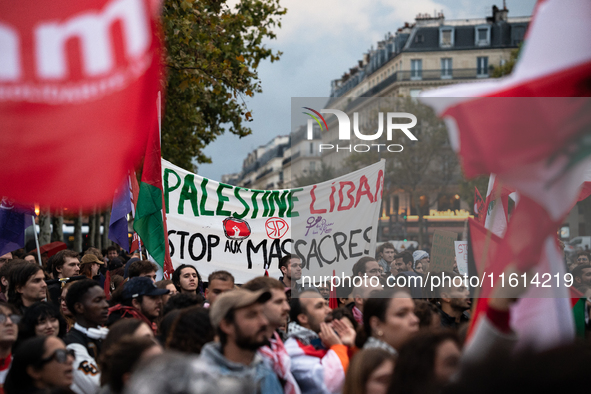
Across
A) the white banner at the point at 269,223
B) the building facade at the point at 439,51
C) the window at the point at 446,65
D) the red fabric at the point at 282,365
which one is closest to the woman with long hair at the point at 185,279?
the white banner at the point at 269,223

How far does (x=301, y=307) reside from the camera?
16.6 ft

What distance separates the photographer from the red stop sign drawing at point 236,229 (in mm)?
8664

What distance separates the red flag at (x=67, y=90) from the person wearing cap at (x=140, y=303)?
3.69m

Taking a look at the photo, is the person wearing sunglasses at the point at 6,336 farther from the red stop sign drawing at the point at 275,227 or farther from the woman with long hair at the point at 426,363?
the red stop sign drawing at the point at 275,227

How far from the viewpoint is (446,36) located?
199 feet

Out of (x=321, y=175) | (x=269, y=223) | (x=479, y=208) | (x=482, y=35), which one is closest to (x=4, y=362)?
(x=321, y=175)

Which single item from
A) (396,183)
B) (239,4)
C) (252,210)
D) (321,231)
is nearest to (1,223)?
(252,210)

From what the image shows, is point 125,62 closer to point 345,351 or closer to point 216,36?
point 345,351

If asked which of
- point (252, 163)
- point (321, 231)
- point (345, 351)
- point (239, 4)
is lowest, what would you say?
point (345, 351)

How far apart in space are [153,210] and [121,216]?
3214 mm

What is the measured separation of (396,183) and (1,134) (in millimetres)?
4860

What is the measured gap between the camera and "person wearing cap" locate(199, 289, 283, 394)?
338 centimetres

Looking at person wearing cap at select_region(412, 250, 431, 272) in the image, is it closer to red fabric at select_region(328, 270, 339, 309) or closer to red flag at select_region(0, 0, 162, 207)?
red fabric at select_region(328, 270, 339, 309)

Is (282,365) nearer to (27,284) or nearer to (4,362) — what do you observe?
(4,362)
